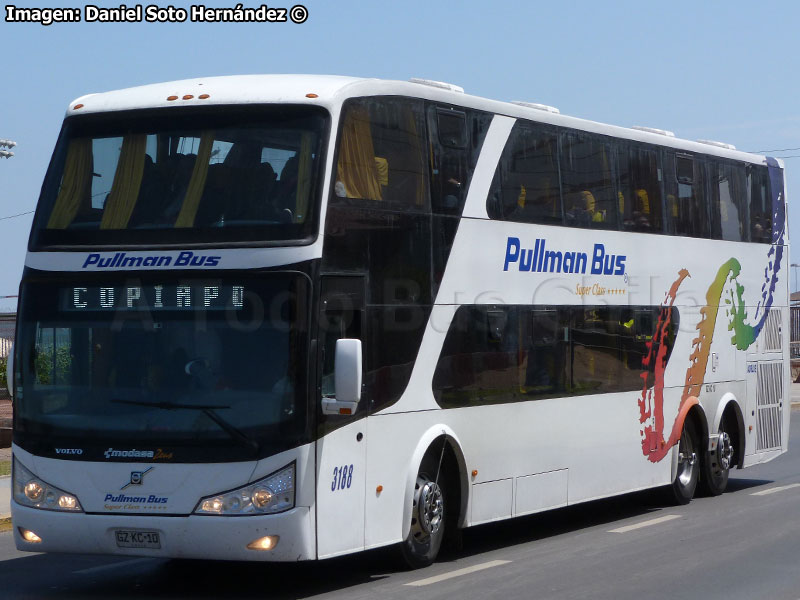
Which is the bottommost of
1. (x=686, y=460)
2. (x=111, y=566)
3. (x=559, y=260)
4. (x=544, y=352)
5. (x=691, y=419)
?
(x=111, y=566)

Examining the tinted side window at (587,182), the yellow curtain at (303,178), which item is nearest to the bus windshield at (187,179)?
the yellow curtain at (303,178)

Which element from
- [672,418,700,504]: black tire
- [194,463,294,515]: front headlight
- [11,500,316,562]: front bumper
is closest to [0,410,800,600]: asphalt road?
[11,500,316,562]: front bumper

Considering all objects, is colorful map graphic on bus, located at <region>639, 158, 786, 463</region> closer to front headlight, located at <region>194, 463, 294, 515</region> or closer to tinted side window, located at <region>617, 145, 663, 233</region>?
tinted side window, located at <region>617, 145, 663, 233</region>

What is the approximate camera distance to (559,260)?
13.6 meters

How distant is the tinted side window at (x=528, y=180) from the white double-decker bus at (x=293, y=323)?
0.03 m

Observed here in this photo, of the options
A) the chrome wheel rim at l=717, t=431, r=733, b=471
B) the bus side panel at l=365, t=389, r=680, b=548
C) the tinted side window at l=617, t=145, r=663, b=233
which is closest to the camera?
the bus side panel at l=365, t=389, r=680, b=548

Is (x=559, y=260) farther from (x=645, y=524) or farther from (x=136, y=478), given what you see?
(x=136, y=478)

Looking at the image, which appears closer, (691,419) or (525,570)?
(525,570)

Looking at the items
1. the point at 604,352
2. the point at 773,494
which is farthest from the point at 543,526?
the point at 773,494

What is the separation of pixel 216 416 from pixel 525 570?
320 centimetres

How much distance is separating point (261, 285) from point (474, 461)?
3.23m

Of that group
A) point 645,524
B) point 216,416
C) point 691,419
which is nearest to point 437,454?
point 216,416

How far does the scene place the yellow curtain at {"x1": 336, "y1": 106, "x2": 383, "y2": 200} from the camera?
10.5 m

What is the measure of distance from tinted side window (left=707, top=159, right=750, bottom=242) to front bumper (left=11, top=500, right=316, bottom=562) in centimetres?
871
